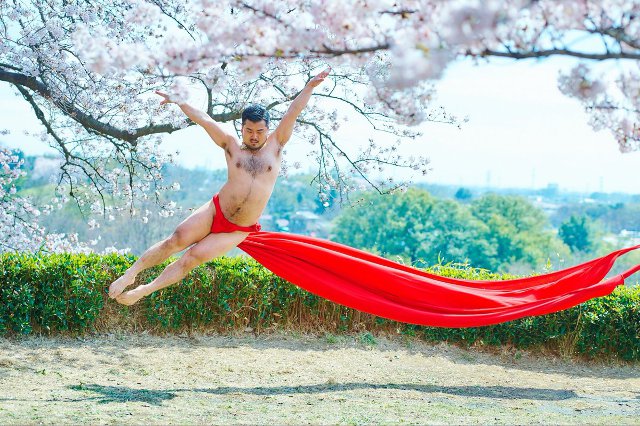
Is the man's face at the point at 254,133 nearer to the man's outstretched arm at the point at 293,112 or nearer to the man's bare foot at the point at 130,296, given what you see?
the man's outstretched arm at the point at 293,112

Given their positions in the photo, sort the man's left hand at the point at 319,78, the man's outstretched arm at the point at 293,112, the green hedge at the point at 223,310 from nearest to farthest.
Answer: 1. the man's left hand at the point at 319,78
2. the man's outstretched arm at the point at 293,112
3. the green hedge at the point at 223,310

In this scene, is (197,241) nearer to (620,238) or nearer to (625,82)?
(625,82)

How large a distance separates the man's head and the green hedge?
1.57 metres

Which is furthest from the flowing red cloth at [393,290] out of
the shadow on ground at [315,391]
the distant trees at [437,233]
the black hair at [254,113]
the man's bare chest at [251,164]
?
the distant trees at [437,233]

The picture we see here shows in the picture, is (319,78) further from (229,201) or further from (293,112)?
(229,201)

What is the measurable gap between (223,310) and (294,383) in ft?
3.42

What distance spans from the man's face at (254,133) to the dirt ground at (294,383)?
128 centimetres

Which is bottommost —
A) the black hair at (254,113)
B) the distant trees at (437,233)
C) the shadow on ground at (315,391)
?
the shadow on ground at (315,391)

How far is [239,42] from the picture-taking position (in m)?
2.40

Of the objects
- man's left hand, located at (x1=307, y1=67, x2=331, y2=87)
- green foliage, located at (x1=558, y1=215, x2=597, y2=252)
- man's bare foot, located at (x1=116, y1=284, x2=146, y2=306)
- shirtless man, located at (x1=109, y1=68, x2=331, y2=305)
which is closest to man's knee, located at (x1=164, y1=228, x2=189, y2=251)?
shirtless man, located at (x1=109, y1=68, x2=331, y2=305)

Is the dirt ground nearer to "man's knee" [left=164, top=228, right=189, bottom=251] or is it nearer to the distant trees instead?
"man's knee" [left=164, top=228, right=189, bottom=251]

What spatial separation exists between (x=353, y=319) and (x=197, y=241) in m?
1.77

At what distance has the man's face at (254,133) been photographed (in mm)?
3607

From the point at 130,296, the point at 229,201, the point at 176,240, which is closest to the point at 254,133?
the point at 229,201
